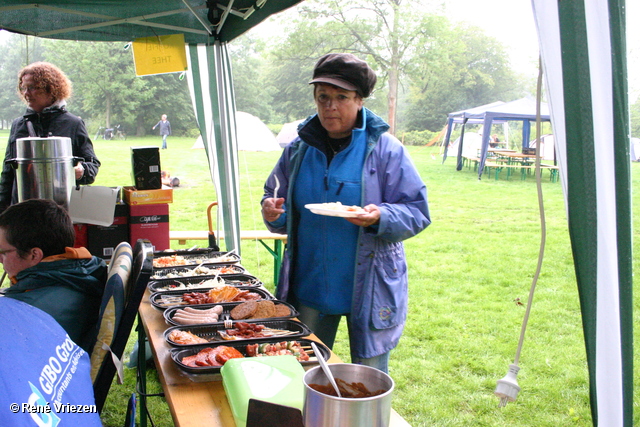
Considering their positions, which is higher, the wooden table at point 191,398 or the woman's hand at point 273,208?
the woman's hand at point 273,208

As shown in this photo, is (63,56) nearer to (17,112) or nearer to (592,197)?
(17,112)

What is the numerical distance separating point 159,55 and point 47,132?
2.91 feet

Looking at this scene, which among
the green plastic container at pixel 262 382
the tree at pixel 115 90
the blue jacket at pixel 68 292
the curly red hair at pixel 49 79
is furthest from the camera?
the tree at pixel 115 90

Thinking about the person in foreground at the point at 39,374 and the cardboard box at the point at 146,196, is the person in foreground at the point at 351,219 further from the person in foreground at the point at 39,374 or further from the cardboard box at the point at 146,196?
the cardboard box at the point at 146,196

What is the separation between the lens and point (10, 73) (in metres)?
26.6

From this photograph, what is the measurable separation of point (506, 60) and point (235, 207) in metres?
43.0

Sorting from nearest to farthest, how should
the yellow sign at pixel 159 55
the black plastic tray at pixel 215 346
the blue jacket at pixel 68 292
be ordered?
the black plastic tray at pixel 215 346, the blue jacket at pixel 68 292, the yellow sign at pixel 159 55

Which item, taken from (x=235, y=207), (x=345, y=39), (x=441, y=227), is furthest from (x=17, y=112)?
(x=235, y=207)

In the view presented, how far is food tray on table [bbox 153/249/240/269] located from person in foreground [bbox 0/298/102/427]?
1.51m

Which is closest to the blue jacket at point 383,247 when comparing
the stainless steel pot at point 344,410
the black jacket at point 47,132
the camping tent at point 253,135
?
the stainless steel pot at point 344,410

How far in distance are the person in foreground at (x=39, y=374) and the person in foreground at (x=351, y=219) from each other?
104 cm

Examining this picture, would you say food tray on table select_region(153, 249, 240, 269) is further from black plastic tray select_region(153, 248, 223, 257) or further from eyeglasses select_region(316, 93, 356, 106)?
eyeglasses select_region(316, 93, 356, 106)

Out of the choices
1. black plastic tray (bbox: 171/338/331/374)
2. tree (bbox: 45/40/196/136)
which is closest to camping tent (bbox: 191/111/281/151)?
tree (bbox: 45/40/196/136)

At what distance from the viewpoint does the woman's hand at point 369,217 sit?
1.90 meters
